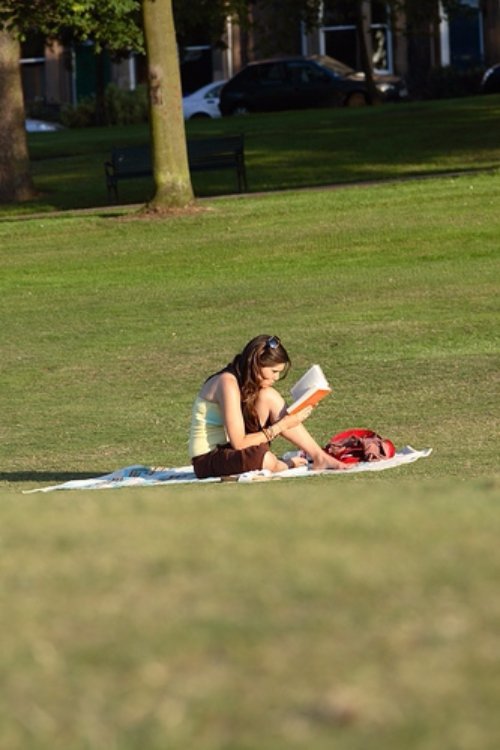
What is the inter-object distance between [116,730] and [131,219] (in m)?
22.2

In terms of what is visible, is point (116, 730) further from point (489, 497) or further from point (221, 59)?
point (221, 59)

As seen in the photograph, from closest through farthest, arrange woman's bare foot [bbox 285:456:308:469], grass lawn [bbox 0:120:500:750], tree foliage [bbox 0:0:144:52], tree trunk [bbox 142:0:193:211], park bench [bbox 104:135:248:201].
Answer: grass lawn [bbox 0:120:500:750] < woman's bare foot [bbox 285:456:308:469] < tree foliage [bbox 0:0:144:52] < tree trunk [bbox 142:0:193:211] < park bench [bbox 104:135:248:201]

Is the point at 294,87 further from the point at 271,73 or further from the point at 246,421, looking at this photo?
the point at 246,421

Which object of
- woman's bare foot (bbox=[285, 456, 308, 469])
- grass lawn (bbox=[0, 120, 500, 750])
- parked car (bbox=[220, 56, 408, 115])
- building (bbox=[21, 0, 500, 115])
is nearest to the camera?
grass lawn (bbox=[0, 120, 500, 750])

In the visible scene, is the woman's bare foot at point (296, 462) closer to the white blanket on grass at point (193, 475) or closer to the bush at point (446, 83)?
the white blanket on grass at point (193, 475)

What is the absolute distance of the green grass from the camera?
30.6m

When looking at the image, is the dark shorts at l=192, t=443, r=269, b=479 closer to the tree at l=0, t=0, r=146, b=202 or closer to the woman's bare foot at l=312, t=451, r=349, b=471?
the woman's bare foot at l=312, t=451, r=349, b=471

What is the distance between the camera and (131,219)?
1013 inches

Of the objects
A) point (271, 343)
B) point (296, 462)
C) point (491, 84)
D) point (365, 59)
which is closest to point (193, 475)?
point (296, 462)

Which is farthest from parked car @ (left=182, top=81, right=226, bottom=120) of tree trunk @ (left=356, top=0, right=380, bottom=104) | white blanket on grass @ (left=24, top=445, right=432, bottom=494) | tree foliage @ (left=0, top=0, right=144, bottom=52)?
white blanket on grass @ (left=24, top=445, right=432, bottom=494)

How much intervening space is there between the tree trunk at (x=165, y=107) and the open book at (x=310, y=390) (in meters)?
15.1

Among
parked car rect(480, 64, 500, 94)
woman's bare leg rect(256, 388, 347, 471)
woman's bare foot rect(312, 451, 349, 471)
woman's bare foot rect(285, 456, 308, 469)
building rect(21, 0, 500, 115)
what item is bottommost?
woman's bare foot rect(285, 456, 308, 469)

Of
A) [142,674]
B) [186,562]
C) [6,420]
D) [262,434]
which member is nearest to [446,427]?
→ [262,434]

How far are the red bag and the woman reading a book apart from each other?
128mm
